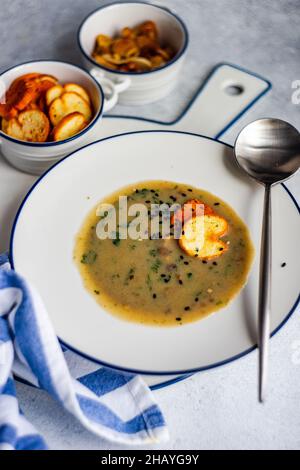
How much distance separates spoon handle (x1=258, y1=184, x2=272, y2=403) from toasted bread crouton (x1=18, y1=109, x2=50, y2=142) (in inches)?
21.6

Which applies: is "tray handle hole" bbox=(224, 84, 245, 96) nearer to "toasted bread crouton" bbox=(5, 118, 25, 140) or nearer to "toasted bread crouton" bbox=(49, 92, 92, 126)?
"toasted bread crouton" bbox=(49, 92, 92, 126)

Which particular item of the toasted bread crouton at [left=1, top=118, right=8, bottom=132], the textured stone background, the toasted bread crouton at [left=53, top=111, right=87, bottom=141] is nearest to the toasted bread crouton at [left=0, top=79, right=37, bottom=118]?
the toasted bread crouton at [left=1, top=118, right=8, bottom=132]

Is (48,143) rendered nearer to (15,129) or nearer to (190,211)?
(15,129)

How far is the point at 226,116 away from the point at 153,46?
0.98ft

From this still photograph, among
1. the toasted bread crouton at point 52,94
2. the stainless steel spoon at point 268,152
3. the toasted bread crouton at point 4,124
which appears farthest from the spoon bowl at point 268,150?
the toasted bread crouton at point 4,124

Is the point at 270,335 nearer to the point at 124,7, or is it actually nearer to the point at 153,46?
the point at 153,46

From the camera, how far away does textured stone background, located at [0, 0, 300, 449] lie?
1.05 m

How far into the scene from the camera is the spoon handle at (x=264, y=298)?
98 centimetres

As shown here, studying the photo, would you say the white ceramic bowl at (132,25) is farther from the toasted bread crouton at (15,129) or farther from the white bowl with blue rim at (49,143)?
the toasted bread crouton at (15,129)

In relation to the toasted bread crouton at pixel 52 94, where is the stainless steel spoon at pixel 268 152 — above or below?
below

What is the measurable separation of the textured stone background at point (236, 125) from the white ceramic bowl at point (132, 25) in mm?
58

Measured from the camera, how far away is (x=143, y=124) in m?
1.54

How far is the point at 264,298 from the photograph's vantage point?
106cm

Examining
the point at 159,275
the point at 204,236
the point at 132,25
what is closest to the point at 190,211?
the point at 204,236
